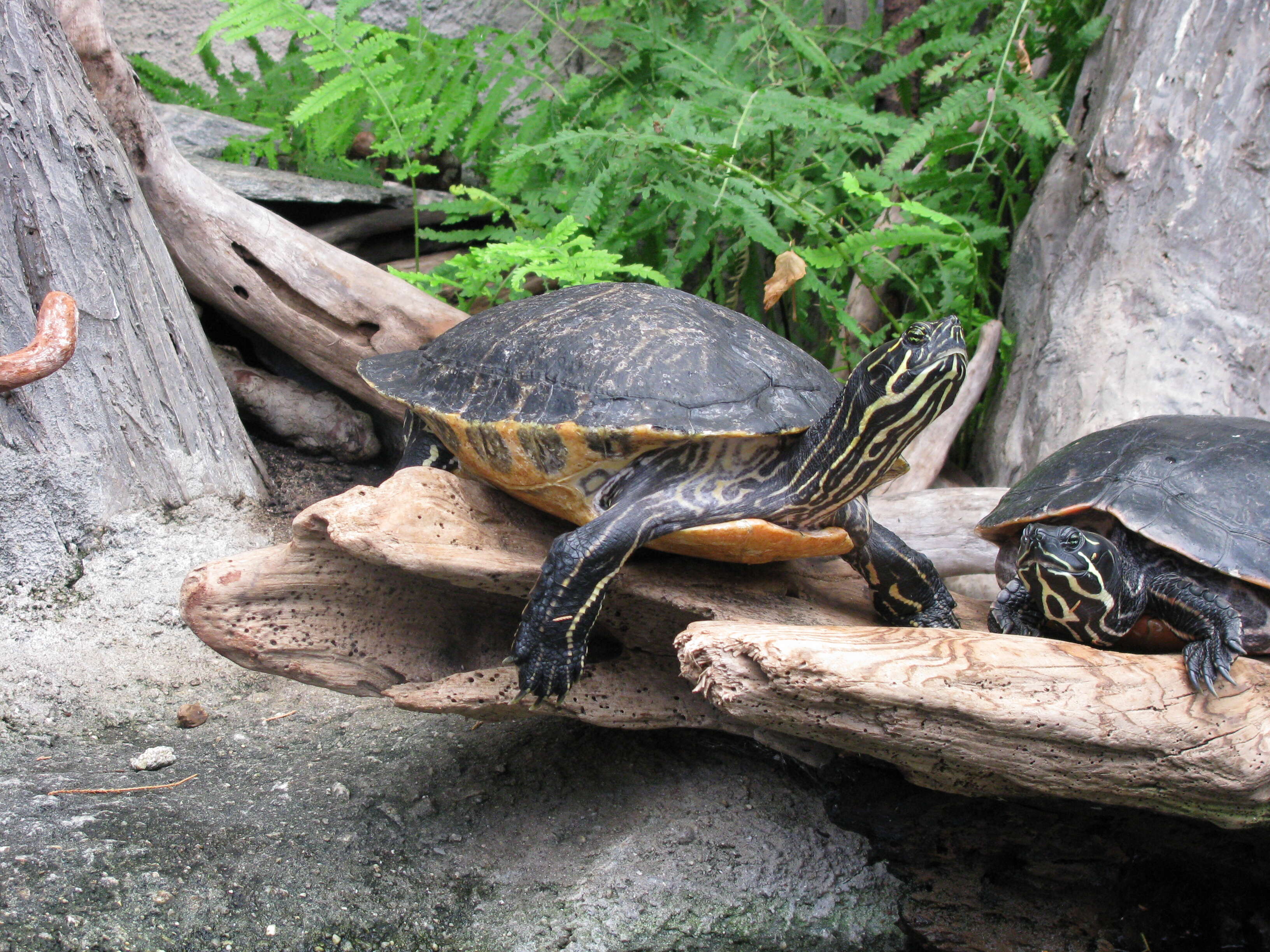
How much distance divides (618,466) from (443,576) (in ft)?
1.71

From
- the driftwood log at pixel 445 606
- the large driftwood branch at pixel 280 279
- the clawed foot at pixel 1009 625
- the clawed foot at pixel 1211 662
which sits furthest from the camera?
the large driftwood branch at pixel 280 279

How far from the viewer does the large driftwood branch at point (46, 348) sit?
8.27 feet

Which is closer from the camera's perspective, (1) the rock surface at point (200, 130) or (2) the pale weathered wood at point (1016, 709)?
(2) the pale weathered wood at point (1016, 709)

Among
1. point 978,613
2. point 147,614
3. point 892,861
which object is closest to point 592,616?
point 892,861

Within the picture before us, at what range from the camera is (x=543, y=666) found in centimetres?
203

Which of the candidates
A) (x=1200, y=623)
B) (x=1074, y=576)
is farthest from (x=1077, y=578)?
(x=1200, y=623)

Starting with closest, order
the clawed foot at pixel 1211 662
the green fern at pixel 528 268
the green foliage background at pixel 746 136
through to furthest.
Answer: the clawed foot at pixel 1211 662 → the green fern at pixel 528 268 → the green foliage background at pixel 746 136

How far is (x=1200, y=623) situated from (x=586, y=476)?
1476 mm

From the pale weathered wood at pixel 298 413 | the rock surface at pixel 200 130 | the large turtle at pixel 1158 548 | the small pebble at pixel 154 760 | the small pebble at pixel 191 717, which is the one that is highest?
the rock surface at pixel 200 130

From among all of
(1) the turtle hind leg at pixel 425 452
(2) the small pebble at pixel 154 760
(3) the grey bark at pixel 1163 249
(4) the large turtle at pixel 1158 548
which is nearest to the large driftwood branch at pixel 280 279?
(1) the turtle hind leg at pixel 425 452

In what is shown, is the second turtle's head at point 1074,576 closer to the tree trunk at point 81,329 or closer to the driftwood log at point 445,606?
the driftwood log at point 445,606

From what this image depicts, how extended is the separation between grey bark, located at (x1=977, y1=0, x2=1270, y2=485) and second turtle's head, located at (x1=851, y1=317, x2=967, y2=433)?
154 centimetres

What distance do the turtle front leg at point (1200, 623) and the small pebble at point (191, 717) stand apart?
251 centimetres

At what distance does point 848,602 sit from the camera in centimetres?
263
